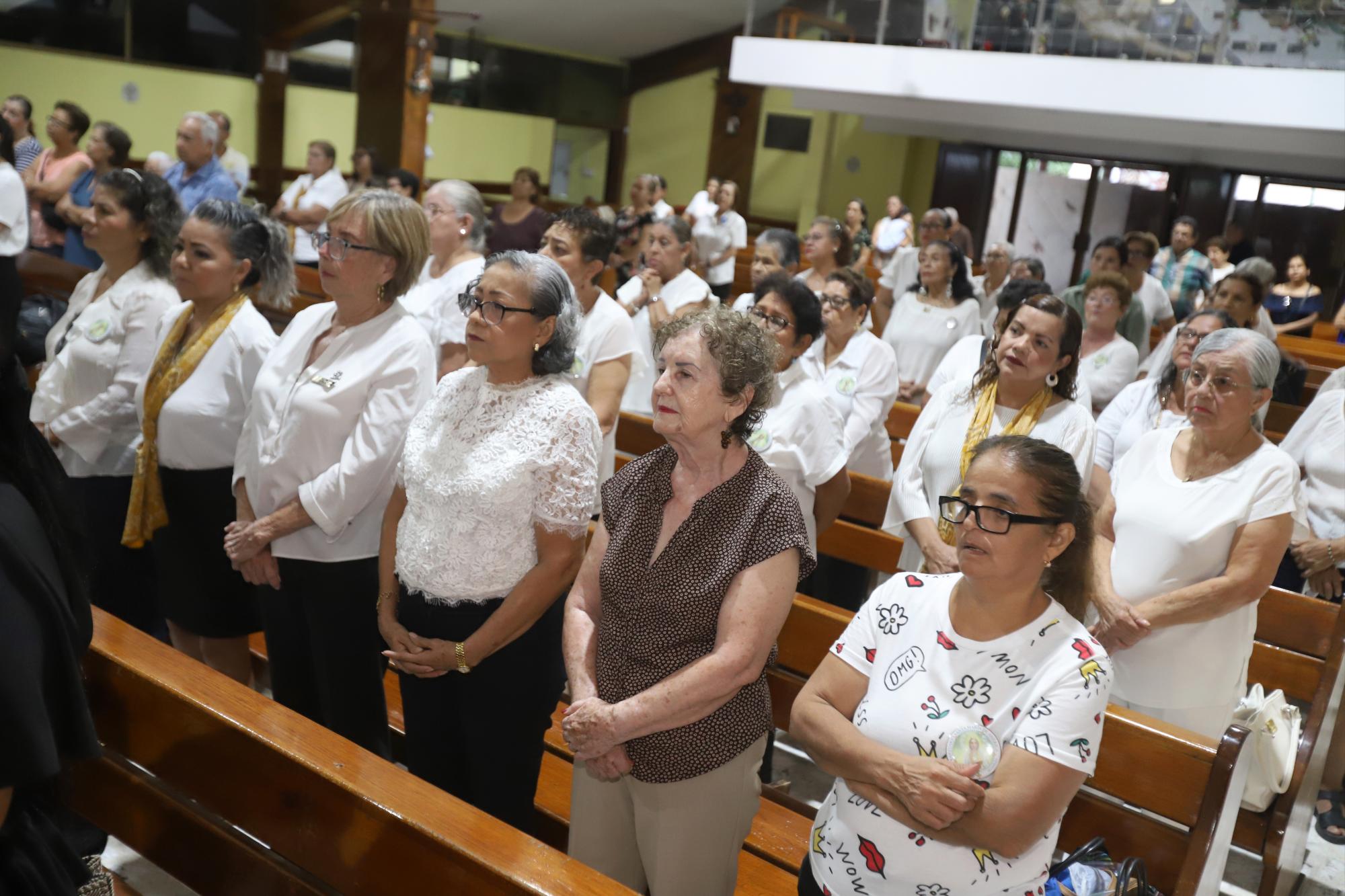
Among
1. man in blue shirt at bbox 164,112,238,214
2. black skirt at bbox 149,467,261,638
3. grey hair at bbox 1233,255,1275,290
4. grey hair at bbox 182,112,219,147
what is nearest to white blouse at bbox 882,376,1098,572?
black skirt at bbox 149,467,261,638

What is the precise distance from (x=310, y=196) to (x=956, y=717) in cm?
738

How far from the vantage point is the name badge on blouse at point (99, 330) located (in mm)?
2936

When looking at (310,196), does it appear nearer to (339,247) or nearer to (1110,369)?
(1110,369)

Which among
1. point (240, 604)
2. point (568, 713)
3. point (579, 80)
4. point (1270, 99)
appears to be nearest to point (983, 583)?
point (568, 713)

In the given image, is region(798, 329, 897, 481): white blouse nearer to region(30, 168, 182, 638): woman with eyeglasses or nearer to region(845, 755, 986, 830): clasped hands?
region(30, 168, 182, 638): woman with eyeglasses

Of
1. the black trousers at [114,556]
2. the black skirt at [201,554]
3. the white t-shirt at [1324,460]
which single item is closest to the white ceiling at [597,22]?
the black trousers at [114,556]

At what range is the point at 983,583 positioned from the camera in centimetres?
166

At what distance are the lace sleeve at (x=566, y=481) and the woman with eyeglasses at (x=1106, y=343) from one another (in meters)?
2.73

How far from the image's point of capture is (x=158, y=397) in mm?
2723

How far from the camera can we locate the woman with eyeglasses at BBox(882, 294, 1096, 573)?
2.59 metres

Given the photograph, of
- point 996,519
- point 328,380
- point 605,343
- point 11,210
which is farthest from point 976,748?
point 11,210

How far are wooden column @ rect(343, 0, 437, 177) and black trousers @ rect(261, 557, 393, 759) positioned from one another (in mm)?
9801

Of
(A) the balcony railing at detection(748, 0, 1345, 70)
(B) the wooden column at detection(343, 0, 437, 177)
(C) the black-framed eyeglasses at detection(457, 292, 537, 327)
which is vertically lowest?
(C) the black-framed eyeglasses at detection(457, 292, 537, 327)

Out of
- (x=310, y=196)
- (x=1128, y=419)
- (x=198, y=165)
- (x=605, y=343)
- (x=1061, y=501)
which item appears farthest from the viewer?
(x=310, y=196)
